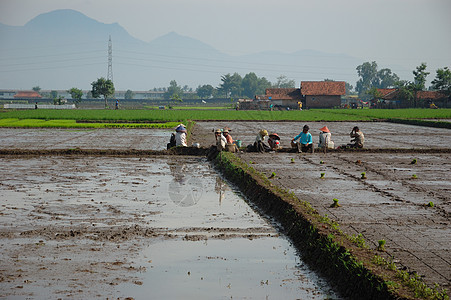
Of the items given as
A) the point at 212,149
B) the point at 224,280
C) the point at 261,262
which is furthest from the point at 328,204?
the point at 212,149

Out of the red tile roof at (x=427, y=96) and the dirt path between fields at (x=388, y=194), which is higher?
the red tile roof at (x=427, y=96)

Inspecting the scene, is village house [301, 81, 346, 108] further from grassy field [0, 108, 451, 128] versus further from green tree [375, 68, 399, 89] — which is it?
green tree [375, 68, 399, 89]

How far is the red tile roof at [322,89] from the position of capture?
87.7 metres

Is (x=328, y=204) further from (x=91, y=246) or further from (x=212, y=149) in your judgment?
(x=212, y=149)

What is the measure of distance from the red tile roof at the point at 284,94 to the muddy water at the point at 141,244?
76.5 metres

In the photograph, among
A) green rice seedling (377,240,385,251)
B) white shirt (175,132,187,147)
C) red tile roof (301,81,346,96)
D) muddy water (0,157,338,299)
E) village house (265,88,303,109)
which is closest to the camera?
muddy water (0,157,338,299)

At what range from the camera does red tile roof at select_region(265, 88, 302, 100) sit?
90125 millimetres

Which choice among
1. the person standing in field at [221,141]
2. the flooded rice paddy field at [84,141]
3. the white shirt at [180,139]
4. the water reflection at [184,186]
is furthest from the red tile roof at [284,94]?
the water reflection at [184,186]

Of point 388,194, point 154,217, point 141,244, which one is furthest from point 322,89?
point 141,244

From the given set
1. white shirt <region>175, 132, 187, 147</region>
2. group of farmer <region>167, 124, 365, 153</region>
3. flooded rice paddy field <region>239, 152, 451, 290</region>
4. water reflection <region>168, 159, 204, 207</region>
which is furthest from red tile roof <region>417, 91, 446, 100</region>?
water reflection <region>168, 159, 204, 207</region>

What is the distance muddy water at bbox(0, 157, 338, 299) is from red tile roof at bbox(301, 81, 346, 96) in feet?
246

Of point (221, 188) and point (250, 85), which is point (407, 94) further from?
point (250, 85)

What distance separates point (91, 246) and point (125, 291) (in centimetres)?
200

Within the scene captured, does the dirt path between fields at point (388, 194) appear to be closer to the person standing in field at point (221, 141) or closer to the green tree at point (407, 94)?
the person standing in field at point (221, 141)
